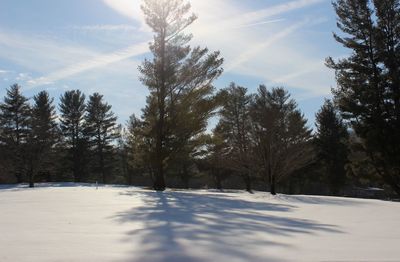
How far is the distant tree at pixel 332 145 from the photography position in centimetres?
4084

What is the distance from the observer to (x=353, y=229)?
742cm

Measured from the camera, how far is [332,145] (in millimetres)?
41625

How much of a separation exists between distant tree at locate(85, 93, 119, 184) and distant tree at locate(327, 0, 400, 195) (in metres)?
34.7

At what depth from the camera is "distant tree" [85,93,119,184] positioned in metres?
54.4

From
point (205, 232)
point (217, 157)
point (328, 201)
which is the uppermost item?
point (217, 157)

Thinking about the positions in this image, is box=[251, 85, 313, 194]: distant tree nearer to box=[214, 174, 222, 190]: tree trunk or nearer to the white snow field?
the white snow field

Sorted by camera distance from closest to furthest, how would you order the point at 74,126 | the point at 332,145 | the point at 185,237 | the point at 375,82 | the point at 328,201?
1. the point at 185,237
2. the point at 328,201
3. the point at 375,82
4. the point at 332,145
5. the point at 74,126

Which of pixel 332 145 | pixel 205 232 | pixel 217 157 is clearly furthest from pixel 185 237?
pixel 332 145

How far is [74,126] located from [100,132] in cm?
329

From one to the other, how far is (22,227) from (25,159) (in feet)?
95.7

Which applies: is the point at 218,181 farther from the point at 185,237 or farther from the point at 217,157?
the point at 185,237

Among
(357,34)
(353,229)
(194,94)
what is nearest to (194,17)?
(194,94)

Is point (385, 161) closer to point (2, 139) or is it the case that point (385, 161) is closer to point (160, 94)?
point (160, 94)

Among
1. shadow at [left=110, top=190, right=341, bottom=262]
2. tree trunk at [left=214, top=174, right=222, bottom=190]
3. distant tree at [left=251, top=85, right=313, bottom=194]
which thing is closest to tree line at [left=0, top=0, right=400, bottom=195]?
distant tree at [left=251, top=85, right=313, bottom=194]
